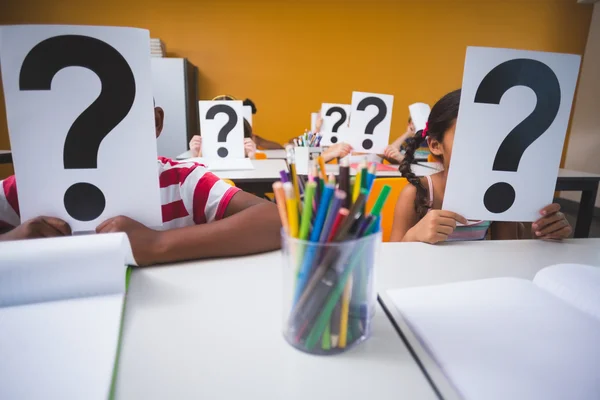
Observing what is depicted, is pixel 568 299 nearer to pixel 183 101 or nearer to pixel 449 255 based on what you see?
pixel 449 255

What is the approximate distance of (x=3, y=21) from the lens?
3893 mm

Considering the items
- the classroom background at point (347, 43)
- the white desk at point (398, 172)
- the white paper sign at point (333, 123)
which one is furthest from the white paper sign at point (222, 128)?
the classroom background at point (347, 43)

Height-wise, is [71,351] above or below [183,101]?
below

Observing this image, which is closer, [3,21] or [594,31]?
[3,21]

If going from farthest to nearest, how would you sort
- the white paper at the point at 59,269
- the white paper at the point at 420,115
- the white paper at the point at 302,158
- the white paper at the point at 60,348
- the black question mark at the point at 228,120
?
1. the white paper at the point at 420,115
2. the black question mark at the point at 228,120
3. the white paper at the point at 302,158
4. the white paper at the point at 59,269
5. the white paper at the point at 60,348

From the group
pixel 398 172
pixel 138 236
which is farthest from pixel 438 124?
pixel 138 236

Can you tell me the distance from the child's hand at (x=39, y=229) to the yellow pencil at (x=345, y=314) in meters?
0.46

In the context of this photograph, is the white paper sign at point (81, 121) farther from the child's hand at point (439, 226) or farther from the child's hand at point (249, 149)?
the child's hand at point (249, 149)

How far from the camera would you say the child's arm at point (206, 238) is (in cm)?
56

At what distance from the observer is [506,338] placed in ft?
1.30

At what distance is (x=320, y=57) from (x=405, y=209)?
3700 millimetres

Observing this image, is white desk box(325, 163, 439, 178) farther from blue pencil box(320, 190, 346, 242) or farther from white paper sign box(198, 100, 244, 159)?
blue pencil box(320, 190, 346, 242)

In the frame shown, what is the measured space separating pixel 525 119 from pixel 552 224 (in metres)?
0.23

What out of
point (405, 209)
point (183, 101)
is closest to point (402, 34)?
point (183, 101)
